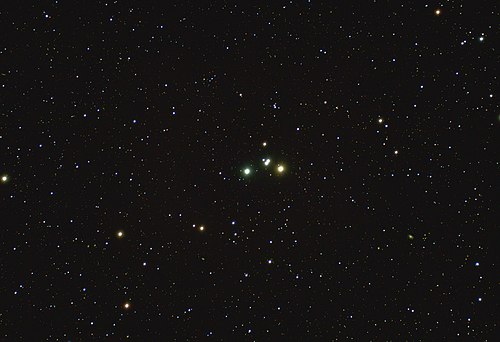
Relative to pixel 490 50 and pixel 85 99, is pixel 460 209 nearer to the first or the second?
pixel 490 50

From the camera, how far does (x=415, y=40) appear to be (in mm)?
500

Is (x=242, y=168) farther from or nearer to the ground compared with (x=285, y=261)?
farther from the ground

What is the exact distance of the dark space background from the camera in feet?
1.54

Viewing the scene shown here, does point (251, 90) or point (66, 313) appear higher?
point (251, 90)

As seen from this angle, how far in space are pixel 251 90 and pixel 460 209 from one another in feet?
1.07

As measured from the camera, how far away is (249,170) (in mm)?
494

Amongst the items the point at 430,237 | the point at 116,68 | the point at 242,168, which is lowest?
the point at 430,237

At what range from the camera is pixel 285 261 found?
50cm

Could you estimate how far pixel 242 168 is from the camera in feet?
1.62

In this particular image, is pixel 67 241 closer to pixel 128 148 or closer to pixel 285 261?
pixel 128 148

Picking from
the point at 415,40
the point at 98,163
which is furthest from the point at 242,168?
the point at 415,40

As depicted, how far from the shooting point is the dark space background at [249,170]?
47cm

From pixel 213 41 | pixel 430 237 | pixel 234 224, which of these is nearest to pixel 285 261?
pixel 234 224

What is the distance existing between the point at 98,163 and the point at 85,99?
3.2 inches
